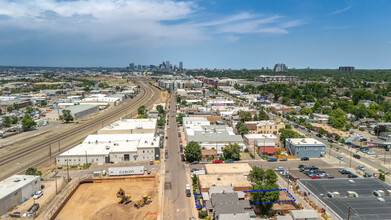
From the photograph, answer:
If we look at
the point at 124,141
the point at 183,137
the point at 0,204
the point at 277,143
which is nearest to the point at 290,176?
the point at 277,143

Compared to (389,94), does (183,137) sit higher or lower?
lower

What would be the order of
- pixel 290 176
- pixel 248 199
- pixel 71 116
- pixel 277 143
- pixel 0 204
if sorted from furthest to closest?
pixel 71 116, pixel 277 143, pixel 290 176, pixel 248 199, pixel 0 204

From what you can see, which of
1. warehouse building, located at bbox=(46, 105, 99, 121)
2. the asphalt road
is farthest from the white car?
warehouse building, located at bbox=(46, 105, 99, 121)

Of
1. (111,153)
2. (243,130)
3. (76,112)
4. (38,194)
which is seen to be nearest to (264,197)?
(111,153)

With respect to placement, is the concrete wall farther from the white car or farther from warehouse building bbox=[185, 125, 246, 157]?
the white car

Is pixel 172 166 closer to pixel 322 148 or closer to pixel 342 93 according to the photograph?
pixel 322 148

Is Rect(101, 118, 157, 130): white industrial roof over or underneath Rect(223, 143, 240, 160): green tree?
over
